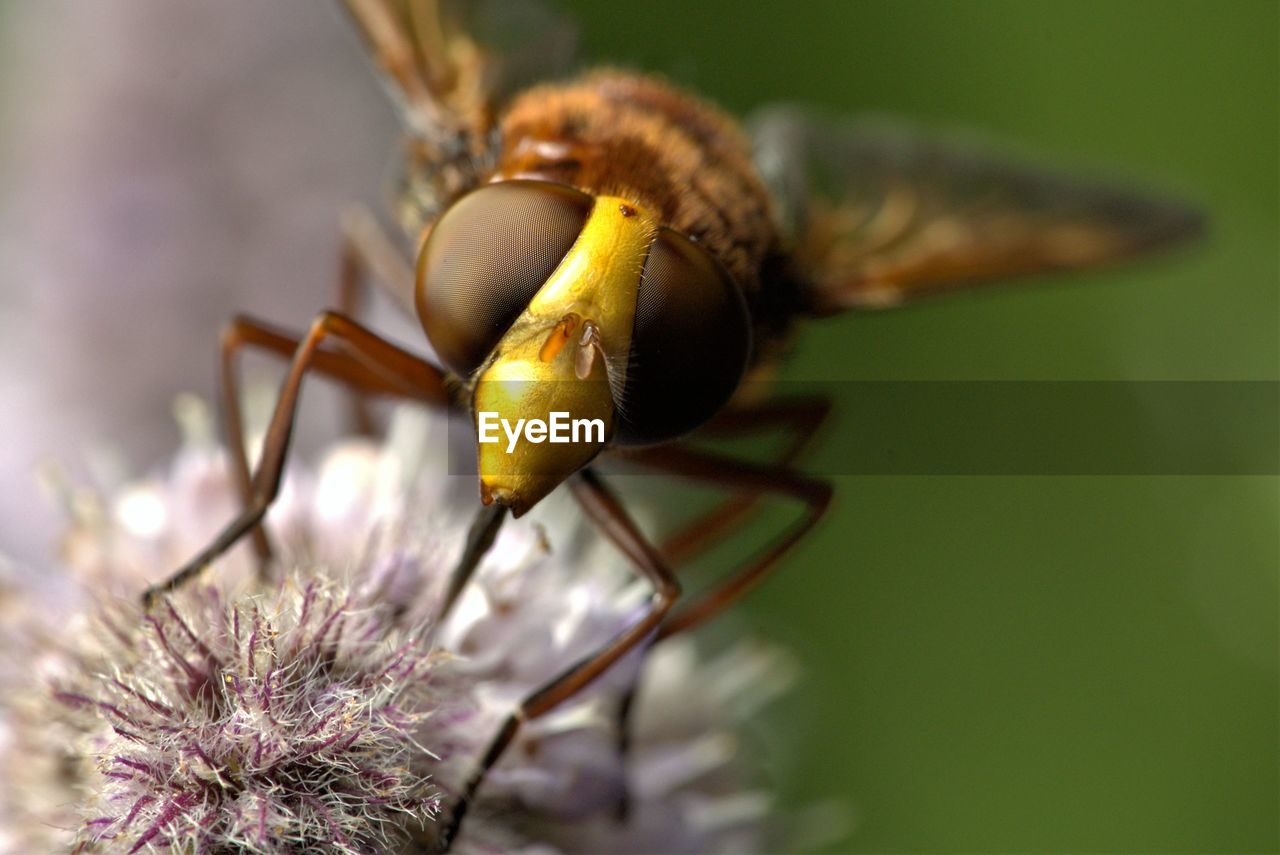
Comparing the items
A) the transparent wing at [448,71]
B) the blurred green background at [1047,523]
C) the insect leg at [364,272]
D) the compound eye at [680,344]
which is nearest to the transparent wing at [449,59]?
the transparent wing at [448,71]

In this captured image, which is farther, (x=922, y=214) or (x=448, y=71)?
(x=922, y=214)

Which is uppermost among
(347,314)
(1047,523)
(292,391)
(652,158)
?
(652,158)

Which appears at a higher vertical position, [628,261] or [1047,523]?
[628,261]

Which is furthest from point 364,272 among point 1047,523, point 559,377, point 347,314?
point 1047,523

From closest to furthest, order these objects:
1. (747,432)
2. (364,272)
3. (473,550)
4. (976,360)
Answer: (473,550)
(747,432)
(364,272)
(976,360)

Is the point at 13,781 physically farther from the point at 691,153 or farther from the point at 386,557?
the point at 691,153

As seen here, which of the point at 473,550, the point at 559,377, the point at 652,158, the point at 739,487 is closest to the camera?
the point at 559,377

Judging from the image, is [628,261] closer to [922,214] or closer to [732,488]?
[732,488]

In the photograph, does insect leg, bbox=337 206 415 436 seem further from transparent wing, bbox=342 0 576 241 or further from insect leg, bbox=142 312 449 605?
insect leg, bbox=142 312 449 605

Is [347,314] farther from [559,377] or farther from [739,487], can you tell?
[559,377]

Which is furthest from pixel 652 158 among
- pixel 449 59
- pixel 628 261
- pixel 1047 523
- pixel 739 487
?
pixel 1047 523
